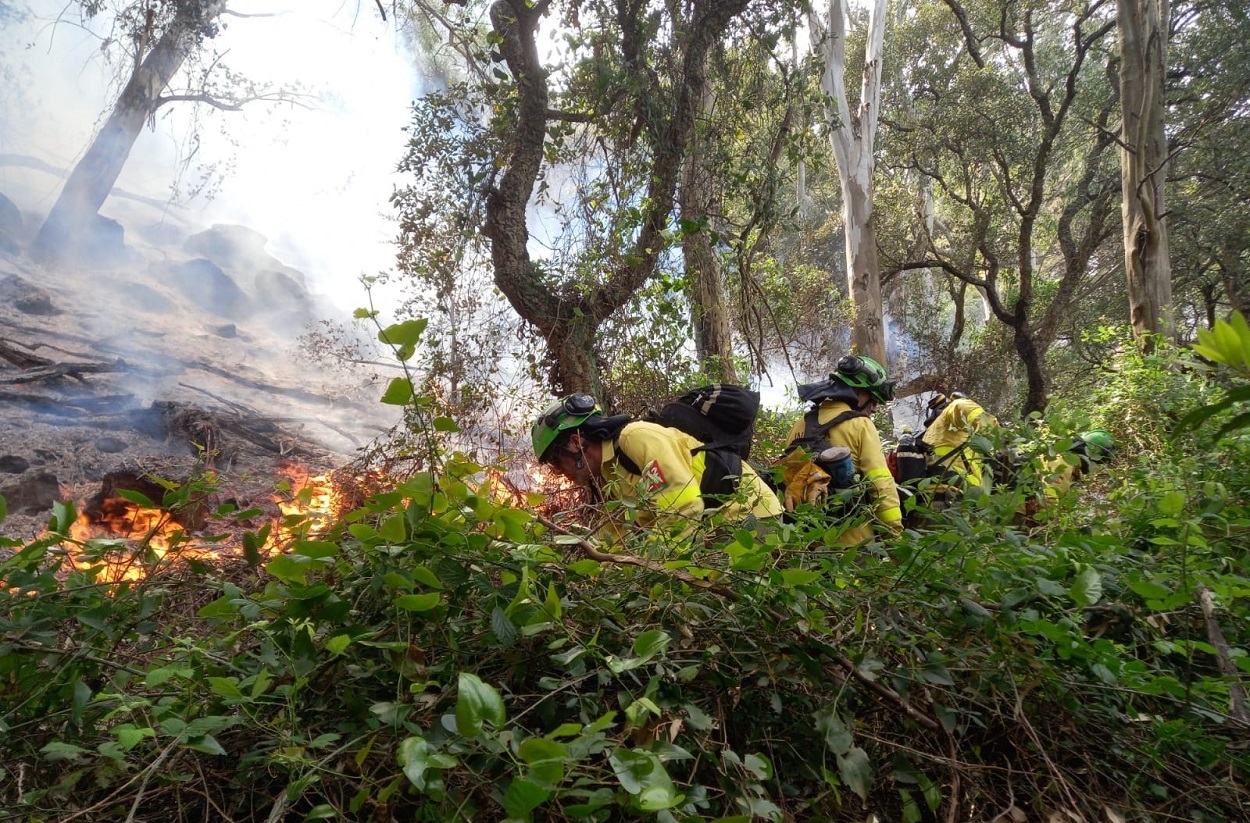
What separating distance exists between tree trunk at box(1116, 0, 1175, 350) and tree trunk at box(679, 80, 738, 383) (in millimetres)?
4087

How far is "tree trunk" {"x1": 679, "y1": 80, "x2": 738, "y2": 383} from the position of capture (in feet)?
18.7

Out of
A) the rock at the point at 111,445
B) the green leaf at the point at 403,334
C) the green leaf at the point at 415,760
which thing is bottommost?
the rock at the point at 111,445

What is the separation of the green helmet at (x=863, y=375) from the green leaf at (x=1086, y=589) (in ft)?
9.40

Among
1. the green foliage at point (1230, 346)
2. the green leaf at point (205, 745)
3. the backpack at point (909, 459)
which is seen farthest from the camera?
the backpack at point (909, 459)

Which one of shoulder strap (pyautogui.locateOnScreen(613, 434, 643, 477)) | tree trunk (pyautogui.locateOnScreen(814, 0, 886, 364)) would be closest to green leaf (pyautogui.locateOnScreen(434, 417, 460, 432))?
shoulder strap (pyautogui.locateOnScreen(613, 434, 643, 477))

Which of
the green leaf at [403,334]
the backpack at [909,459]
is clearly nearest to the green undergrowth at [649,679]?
the green leaf at [403,334]

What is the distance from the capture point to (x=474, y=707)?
2.47 ft

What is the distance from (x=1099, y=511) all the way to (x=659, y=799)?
1803 mm

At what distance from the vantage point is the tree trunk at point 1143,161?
260 inches

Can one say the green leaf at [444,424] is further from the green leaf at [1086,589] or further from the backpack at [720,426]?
the backpack at [720,426]

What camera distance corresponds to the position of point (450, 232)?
19.1 feet

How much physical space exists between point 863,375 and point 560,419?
6.07 ft

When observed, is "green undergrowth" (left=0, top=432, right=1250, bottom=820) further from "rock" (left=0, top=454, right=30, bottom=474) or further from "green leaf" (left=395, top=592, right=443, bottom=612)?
"rock" (left=0, top=454, right=30, bottom=474)

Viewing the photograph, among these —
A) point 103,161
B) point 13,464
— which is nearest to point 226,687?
point 13,464
